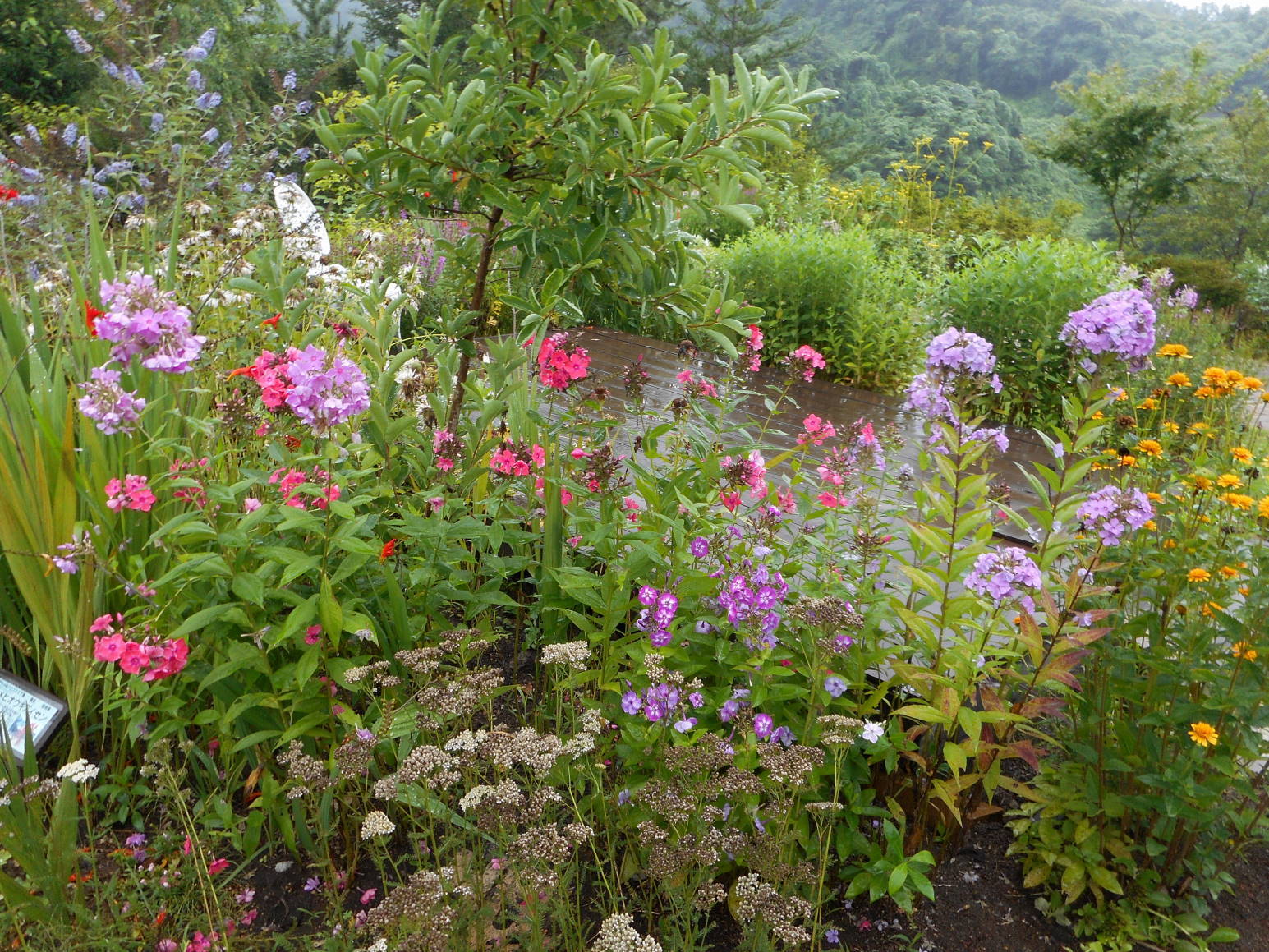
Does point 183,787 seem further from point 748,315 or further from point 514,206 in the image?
point 748,315

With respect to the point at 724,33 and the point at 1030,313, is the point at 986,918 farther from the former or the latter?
the point at 724,33

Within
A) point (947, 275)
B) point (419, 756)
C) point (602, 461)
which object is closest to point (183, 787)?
point (419, 756)

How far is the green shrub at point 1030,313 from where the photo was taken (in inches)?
214

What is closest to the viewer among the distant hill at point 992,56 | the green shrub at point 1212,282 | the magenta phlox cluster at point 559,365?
the magenta phlox cluster at point 559,365

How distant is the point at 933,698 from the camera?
1834mm

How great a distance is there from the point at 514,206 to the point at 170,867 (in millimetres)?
1784

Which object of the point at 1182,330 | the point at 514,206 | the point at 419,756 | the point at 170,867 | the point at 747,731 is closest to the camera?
the point at 419,756

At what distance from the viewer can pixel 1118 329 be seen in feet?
6.12

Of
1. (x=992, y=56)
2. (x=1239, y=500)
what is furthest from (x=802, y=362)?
(x=992, y=56)

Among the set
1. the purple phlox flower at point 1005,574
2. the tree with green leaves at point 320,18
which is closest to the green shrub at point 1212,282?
the purple phlox flower at point 1005,574

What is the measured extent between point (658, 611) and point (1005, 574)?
73cm

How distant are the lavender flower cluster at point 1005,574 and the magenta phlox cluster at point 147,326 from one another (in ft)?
5.49

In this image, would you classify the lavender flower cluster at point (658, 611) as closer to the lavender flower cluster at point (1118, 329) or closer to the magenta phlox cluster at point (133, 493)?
the lavender flower cluster at point (1118, 329)

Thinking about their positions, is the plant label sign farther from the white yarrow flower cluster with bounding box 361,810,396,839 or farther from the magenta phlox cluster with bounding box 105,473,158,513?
the white yarrow flower cluster with bounding box 361,810,396,839
